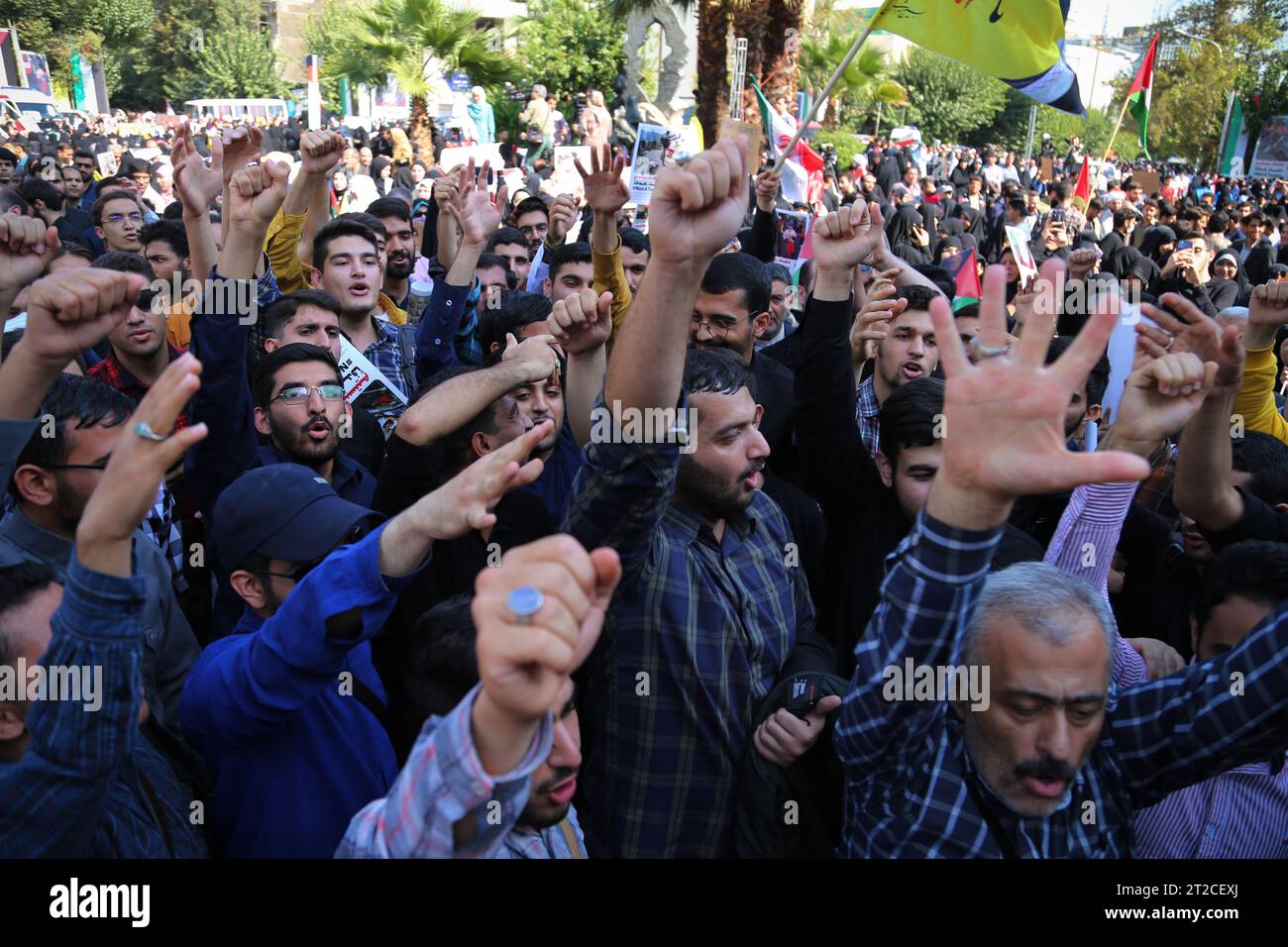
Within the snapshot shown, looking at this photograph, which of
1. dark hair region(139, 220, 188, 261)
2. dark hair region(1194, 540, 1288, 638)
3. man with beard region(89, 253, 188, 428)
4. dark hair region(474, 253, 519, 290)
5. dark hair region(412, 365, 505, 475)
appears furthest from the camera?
dark hair region(474, 253, 519, 290)

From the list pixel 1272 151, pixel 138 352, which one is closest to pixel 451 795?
pixel 138 352

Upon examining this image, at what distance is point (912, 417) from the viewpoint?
281cm

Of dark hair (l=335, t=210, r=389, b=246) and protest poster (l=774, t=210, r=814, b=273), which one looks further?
protest poster (l=774, t=210, r=814, b=273)

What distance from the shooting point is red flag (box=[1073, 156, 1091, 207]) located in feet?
29.2

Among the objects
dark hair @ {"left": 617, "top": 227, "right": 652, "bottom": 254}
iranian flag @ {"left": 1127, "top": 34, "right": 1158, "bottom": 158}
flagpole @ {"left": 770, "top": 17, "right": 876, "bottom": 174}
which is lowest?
dark hair @ {"left": 617, "top": 227, "right": 652, "bottom": 254}

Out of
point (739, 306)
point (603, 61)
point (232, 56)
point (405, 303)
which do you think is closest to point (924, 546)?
point (739, 306)

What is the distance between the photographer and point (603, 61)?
2681cm

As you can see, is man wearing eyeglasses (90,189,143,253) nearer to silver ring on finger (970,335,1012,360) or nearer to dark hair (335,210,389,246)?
dark hair (335,210,389,246)

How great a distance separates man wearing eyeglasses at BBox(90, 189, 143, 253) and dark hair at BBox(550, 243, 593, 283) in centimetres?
294

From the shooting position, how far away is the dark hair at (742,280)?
3801 mm

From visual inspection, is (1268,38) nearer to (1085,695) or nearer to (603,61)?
(603,61)

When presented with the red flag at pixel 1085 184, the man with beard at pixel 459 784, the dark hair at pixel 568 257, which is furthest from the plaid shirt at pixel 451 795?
the red flag at pixel 1085 184

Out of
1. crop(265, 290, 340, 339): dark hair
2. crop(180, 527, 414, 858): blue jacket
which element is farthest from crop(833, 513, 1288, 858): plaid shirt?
crop(265, 290, 340, 339): dark hair

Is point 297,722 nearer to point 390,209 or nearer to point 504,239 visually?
point 390,209
